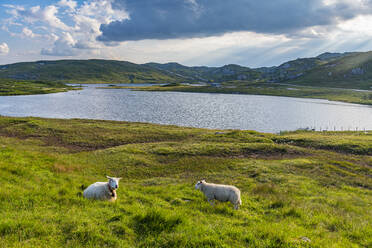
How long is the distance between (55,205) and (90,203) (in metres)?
1.51

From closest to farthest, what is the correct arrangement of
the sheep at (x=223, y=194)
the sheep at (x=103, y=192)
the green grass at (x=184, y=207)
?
the green grass at (x=184, y=207) < the sheep at (x=103, y=192) < the sheep at (x=223, y=194)

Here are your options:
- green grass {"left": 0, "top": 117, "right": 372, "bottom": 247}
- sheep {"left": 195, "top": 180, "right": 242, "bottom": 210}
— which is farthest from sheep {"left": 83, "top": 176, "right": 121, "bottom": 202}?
sheep {"left": 195, "top": 180, "right": 242, "bottom": 210}

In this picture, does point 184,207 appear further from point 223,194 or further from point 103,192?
point 103,192

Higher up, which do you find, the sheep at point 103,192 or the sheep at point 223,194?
the sheep at point 103,192

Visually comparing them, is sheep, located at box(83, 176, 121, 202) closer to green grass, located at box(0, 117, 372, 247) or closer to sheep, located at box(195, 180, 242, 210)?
green grass, located at box(0, 117, 372, 247)

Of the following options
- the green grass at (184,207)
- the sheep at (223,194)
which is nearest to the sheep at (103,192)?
the green grass at (184,207)

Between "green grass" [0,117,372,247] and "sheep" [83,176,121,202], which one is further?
"sheep" [83,176,121,202]

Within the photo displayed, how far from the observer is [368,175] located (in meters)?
25.8

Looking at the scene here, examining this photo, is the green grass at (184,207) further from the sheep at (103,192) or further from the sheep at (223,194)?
the sheep at (103,192)

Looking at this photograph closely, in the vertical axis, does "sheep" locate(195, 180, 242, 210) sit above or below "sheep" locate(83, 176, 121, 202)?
below

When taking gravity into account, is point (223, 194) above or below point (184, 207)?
above

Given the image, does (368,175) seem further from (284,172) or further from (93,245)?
(93,245)

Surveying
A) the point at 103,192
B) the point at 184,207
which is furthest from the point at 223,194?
the point at 103,192

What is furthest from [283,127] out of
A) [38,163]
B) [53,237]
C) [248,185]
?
[53,237]
